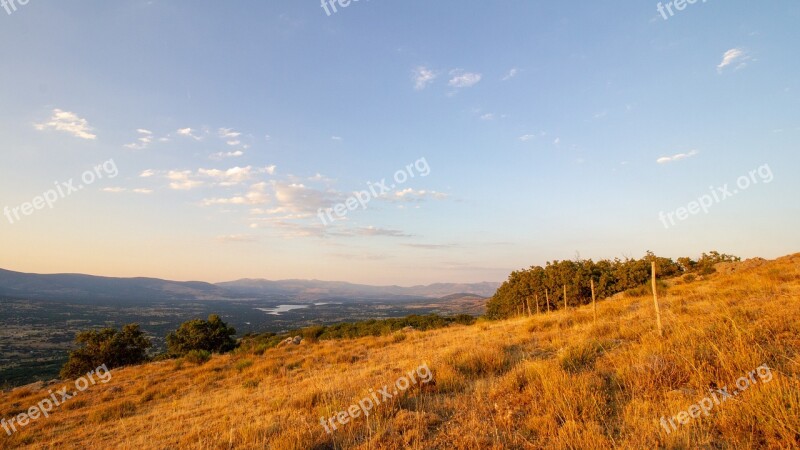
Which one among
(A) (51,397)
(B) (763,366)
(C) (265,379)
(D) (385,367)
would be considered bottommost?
(A) (51,397)

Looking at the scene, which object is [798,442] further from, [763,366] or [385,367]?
[385,367]

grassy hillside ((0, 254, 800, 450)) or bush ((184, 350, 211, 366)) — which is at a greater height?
grassy hillside ((0, 254, 800, 450))

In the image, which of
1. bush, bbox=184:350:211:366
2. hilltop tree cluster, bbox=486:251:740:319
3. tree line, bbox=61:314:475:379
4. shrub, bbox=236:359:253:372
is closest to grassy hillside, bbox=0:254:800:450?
shrub, bbox=236:359:253:372

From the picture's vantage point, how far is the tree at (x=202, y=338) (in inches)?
1398

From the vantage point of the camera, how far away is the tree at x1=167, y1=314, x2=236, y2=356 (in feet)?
116

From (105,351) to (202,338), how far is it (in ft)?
25.5

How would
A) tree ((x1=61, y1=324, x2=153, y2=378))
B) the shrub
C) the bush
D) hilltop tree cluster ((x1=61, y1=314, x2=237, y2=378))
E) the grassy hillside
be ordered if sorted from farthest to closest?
hilltop tree cluster ((x1=61, y1=314, x2=237, y2=378)) → tree ((x1=61, y1=324, x2=153, y2=378)) → the bush → the shrub → the grassy hillside

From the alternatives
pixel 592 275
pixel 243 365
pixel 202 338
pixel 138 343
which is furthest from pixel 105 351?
pixel 592 275

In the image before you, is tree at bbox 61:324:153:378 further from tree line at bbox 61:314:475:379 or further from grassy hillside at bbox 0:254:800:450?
grassy hillside at bbox 0:254:800:450

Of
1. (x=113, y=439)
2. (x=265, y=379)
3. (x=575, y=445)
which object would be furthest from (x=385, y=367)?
(x=575, y=445)

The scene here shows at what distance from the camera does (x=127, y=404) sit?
1153 cm

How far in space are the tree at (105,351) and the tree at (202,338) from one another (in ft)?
9.02

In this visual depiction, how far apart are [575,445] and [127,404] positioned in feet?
45.2

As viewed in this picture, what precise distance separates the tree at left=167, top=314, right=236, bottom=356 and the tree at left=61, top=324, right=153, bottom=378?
275 centimetres
